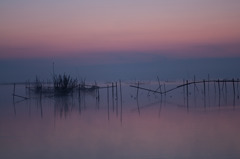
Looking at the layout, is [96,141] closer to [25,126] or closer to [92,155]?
[92,155]

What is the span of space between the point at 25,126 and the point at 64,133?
1.84m

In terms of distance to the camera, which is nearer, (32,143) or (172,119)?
(32,143)

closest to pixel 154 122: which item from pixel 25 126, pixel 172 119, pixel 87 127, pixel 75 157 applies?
pixel 172 119

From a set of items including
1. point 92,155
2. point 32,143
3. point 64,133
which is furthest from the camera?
point 64,133

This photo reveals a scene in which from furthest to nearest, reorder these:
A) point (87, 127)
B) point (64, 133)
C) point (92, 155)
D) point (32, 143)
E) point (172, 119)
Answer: point (172, 119)
point (87, 127)
point (64, 133)
point (32, 143)
point (92, 155)

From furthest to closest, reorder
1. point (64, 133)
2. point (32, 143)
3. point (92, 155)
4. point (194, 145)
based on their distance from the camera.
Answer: point (64, 133)
point (32, 143)
point (194, 145)
point (92, 155)

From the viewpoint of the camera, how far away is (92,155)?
6.19 meters

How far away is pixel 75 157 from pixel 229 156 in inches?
101

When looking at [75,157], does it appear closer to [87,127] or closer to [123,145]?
[123,145]

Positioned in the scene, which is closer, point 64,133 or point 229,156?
point 229,156

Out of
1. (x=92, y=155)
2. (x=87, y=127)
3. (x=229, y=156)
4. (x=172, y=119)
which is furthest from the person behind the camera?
(x=172, y=119)

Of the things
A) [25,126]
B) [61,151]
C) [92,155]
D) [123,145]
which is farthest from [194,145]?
[25,126]

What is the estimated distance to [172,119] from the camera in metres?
10.3

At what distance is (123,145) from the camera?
6.89 meters
